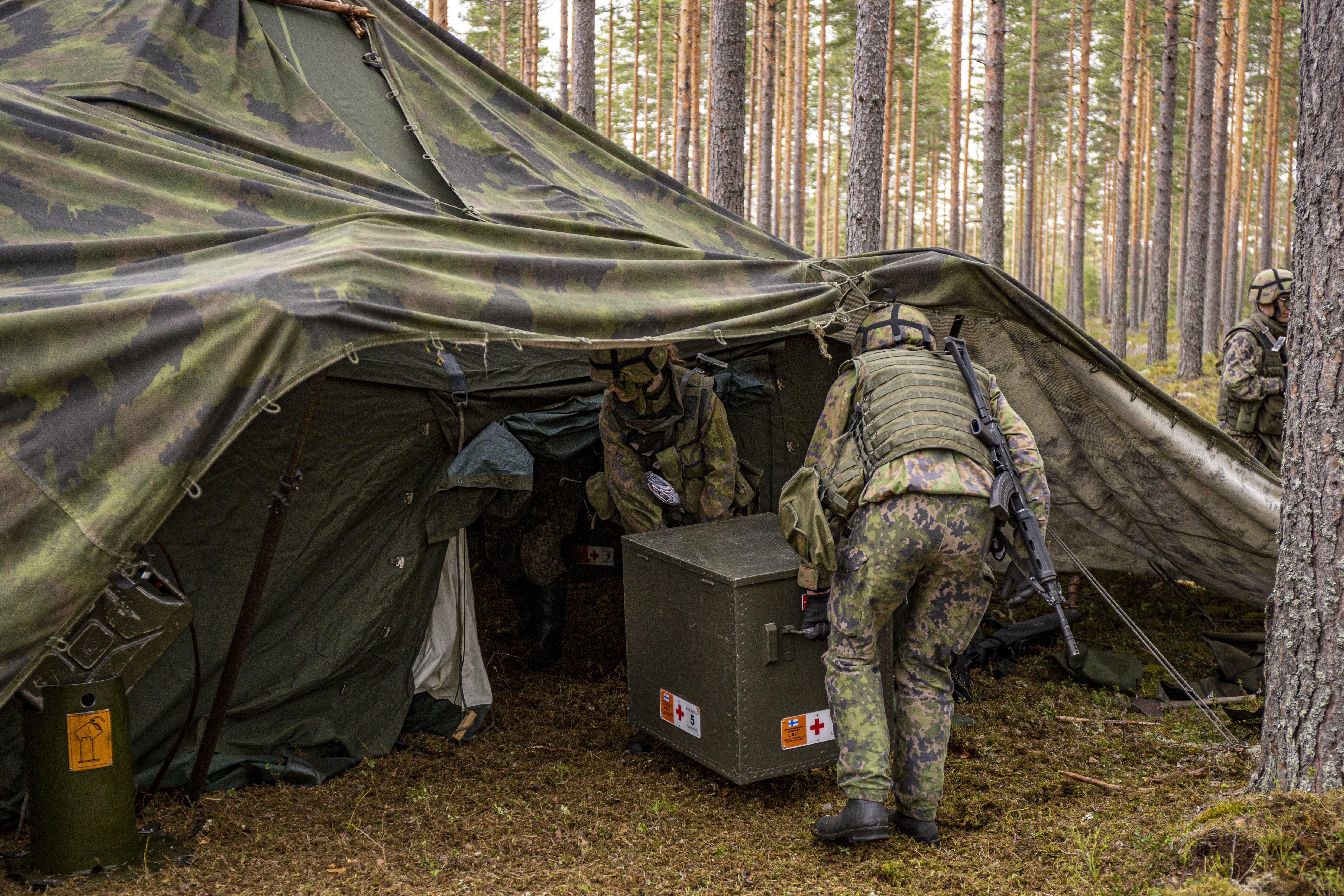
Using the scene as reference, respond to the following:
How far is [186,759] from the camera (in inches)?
153

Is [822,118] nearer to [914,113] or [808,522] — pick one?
[914,113]

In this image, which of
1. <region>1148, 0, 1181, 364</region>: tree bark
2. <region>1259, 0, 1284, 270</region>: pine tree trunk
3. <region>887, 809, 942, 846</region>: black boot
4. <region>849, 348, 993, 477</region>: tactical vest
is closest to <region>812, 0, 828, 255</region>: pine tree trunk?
<region>1148, 0, 1181, 364</region>: tree bark

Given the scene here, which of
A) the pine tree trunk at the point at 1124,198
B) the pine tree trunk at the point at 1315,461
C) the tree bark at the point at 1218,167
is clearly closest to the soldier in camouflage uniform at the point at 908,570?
the pine tree trunk at the point at 1315,461

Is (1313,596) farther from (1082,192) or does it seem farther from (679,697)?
(1082,192)

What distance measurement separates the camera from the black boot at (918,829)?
3.46 meters

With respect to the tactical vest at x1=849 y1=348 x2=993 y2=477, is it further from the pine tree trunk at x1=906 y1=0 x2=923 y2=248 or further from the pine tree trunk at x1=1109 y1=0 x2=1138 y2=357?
the pine tree trunk at x1=906 y1=0 x2=923 y2=248

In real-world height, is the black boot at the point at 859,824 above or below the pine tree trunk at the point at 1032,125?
below

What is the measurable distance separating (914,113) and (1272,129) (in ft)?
27.6

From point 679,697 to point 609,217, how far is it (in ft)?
6.85

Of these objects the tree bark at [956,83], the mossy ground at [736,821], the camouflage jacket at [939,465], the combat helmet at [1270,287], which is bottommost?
the mossy ground at [736,821]

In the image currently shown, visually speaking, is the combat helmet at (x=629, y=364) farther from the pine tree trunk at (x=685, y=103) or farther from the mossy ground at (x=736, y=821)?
the pine tree trunk at (x=685, y=103)

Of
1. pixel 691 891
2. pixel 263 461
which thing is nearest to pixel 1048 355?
pixel 691 891

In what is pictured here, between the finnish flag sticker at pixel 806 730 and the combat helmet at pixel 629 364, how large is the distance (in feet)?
5.18

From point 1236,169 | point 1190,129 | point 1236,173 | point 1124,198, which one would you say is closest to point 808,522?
point 1124,198
